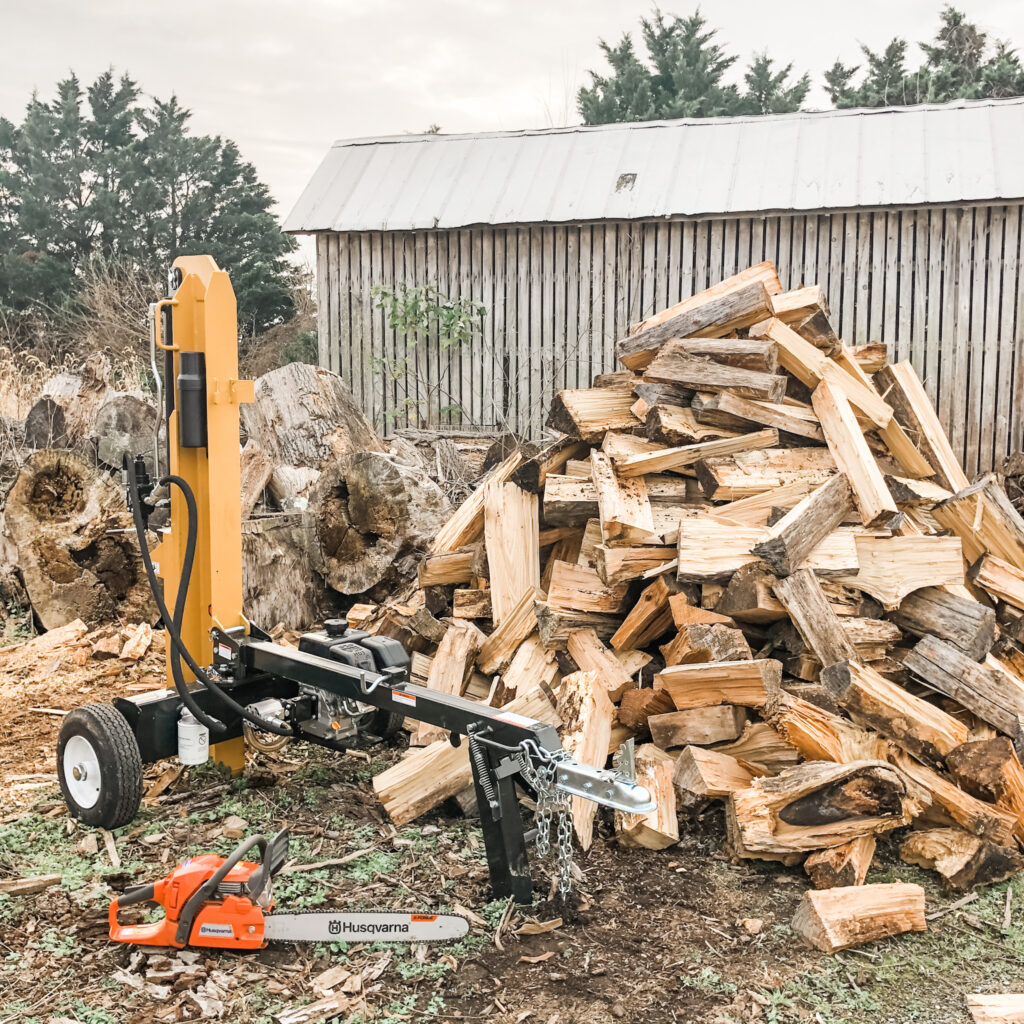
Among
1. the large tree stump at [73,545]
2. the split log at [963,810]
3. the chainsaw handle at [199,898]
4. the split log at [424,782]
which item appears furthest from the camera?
the large tree stump at [73,545]

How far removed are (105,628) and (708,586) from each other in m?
4.61

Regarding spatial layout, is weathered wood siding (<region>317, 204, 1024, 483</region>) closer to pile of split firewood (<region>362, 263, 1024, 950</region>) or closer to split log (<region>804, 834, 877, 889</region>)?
pile of split firewood (<region>362, 263, 1024, 950</region>)

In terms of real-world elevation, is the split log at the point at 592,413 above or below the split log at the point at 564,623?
above

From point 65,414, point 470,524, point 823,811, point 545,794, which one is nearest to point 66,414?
point 65,414

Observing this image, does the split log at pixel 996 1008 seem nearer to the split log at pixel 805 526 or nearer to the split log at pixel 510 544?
the split log at pixel 805 526

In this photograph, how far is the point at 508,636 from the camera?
555 cm

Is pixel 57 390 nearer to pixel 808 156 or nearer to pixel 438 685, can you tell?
pixel 438 685

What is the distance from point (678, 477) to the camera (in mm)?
5938

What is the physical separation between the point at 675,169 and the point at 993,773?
873cm

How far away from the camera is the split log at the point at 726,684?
4.65 m

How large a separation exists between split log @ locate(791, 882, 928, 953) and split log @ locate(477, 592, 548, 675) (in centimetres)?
214

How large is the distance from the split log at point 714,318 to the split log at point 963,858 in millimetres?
3372

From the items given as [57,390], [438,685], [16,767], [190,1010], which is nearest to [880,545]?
[438,685]

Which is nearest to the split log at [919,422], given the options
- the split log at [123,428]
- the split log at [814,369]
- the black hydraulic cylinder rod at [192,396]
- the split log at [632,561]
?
the split log at [814,369]
